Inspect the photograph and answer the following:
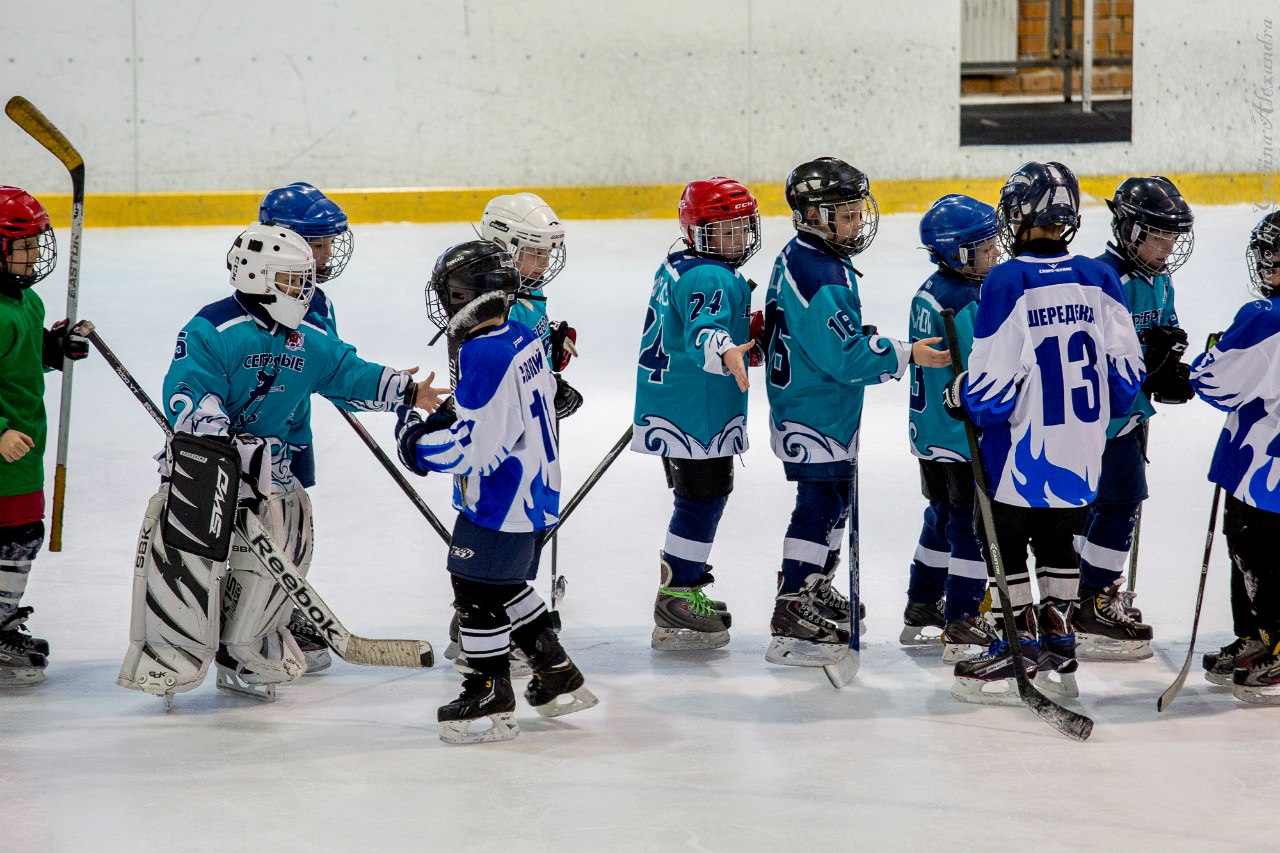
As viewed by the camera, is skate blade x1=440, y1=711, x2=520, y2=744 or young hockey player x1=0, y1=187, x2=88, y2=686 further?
young hockey player x1=0, y1=187, x2=88, y2=686

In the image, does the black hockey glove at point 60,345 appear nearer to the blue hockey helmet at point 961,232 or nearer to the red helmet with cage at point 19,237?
the red helmet with cage at point 19,237

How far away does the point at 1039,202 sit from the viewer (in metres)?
3.17

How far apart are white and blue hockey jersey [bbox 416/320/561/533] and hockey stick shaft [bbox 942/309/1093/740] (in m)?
0.89

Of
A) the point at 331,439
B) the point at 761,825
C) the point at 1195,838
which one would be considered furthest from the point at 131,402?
the point at 1195,838

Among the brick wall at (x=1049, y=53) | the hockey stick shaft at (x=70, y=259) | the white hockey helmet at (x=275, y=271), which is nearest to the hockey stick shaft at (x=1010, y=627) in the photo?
the white hockey helmet at (x=275, y=271)

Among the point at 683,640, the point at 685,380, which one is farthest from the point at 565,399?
the point at 683,640

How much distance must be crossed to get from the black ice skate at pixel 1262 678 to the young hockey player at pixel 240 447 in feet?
6.78

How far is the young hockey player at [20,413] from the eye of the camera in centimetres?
343

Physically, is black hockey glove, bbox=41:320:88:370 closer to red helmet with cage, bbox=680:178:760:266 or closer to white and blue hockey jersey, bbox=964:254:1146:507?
red helmet with cage, bbox=680:178:760:266

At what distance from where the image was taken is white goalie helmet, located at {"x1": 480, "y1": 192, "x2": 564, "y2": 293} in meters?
3.70

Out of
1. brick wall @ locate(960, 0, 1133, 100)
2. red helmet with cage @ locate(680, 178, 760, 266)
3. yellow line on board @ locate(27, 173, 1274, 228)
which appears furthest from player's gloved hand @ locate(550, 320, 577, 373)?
brick wall @ locate(960, 0, 1133, 100)

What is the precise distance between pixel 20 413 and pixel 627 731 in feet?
5.10

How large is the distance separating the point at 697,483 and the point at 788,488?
1.32 m

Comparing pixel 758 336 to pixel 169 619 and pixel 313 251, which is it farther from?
pixel 169 619
